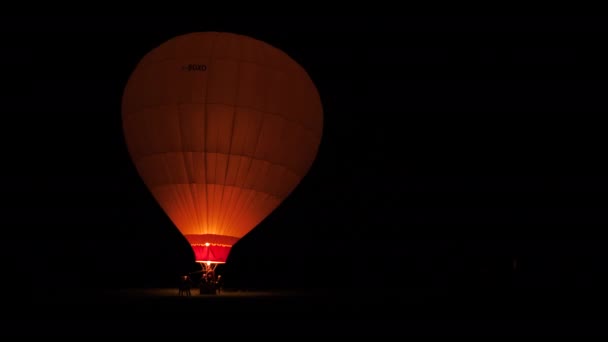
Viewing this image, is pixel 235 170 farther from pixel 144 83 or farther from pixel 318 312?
pixel 318 312

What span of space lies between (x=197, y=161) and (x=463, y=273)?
17.4m

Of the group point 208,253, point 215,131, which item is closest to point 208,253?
point 208,253

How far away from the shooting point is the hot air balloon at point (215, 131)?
18109 millimetres

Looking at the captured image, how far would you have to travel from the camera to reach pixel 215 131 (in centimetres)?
1805

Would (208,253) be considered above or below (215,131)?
below

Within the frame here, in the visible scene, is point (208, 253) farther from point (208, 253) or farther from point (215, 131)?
point (215, 131)

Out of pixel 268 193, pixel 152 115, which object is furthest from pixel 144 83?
pixel 268 193

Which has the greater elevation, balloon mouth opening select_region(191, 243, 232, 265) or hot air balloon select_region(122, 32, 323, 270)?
hot air balloon select_region(122, 32, 323, 270)

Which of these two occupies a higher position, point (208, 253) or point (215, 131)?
point (215, 131)

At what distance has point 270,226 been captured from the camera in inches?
1490

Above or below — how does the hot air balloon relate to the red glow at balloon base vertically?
above

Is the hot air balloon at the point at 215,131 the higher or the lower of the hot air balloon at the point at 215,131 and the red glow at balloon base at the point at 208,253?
the higher

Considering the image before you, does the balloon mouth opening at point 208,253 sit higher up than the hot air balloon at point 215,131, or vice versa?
the hot air balloon at point 215,131

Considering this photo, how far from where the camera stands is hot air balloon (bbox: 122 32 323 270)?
59.4 ft
